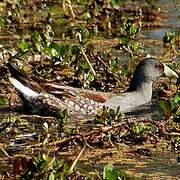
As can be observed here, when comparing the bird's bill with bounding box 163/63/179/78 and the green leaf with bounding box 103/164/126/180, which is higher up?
the bird's bill with bounding box 163/63/179/78

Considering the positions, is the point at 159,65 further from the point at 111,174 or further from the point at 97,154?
the point at 111,174

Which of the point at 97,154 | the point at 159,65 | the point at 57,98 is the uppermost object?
the point at 159,65

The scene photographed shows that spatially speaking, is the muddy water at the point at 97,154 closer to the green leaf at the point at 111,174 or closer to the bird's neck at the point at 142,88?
the green leaf at the point at 111,174

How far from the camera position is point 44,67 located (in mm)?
10492

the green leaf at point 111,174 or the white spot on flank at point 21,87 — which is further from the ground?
the white spot on flank at point 21,87

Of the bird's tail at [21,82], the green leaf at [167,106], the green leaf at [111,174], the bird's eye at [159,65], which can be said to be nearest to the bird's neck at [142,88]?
the bird's eye at [159,65]

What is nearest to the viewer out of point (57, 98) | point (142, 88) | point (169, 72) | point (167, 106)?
point (167, 106)

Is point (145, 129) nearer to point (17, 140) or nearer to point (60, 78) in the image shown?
point (17, 140)

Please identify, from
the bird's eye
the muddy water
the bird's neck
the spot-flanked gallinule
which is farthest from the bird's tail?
the bird's eye

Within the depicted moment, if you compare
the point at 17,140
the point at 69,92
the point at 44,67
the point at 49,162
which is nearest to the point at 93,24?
the point at 44,67

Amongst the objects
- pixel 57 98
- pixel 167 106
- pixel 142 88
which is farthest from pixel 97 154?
pixel 142 88

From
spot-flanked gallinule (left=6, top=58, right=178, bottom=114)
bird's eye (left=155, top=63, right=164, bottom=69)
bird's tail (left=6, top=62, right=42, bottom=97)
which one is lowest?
spot-flanked gallinule (left=6, top=58, right=178, bottom=114)

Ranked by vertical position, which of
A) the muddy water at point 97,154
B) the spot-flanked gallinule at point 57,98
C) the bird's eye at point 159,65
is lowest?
the muddy water at point 97,154

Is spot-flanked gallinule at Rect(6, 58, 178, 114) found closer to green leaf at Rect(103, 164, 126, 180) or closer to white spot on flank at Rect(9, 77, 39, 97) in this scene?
white spot on flank at Rect(9, 77, 39, 97)
